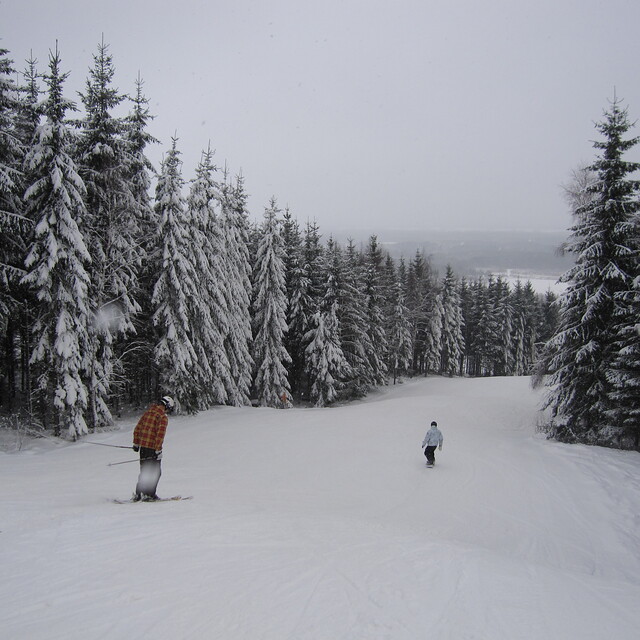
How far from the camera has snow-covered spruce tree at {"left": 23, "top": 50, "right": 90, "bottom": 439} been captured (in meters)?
16.7

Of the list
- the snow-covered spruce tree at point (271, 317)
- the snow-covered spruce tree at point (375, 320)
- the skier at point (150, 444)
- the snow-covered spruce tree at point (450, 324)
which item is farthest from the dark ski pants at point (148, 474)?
the snow-covered spruce tree at point (450, 324)

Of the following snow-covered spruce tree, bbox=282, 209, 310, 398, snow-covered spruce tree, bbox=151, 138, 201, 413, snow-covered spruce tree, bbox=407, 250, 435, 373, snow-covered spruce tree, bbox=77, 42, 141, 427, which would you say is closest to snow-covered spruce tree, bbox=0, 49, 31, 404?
snow-covered spruce tree, bbox=77, 42, 141, 427

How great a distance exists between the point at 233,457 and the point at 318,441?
4153 millimetres

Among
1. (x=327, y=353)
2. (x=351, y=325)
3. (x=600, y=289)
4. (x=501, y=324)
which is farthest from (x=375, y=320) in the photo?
(x=501, y=324)

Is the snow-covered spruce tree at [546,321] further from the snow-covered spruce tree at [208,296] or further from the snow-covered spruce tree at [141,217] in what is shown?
the snow-covered spruce tree at [141,217]

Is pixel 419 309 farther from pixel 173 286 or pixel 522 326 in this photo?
pixel 173 286

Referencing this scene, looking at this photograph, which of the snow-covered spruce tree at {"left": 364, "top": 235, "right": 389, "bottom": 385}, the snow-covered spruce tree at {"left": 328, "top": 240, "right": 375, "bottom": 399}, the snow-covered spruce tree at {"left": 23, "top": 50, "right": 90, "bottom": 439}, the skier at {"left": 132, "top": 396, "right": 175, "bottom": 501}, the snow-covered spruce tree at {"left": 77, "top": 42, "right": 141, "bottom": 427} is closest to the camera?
the skier at {"left": 132, "top": 396, "right": 175, "bottom": 501}

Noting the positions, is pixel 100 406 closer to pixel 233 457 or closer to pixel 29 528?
pixel 233 457

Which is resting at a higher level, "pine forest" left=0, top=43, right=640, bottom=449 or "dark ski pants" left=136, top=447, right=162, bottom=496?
"pine forest" left=0, top=43, right=640, bottom=449

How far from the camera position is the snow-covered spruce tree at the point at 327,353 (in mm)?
32875

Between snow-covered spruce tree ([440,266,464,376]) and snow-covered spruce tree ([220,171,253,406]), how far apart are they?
32682 mm

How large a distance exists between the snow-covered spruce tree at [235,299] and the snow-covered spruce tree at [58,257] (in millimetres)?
10297

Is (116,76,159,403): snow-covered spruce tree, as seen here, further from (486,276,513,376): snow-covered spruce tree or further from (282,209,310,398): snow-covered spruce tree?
(486,276,513,376): snow-covered spruce tree

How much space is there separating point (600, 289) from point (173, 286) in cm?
1988
